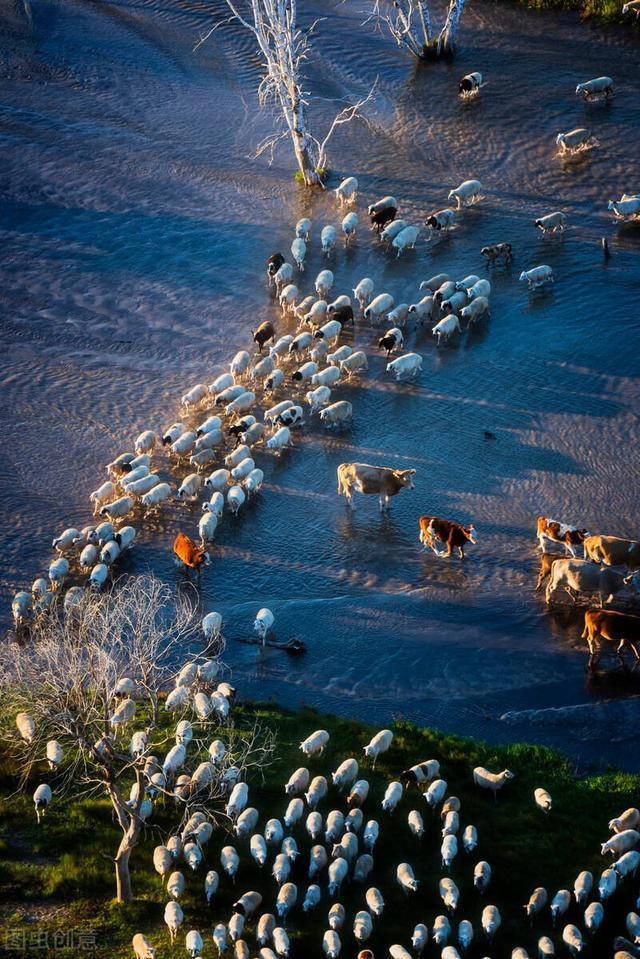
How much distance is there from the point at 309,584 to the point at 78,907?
365 inches

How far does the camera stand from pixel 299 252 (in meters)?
36.2

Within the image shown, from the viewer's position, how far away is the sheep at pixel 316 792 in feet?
67.0

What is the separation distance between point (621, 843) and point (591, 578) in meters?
6.58

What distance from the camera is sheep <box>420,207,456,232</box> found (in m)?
36.8

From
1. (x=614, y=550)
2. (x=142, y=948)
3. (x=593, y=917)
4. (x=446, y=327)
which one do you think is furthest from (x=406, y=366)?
(x=142, y=948)

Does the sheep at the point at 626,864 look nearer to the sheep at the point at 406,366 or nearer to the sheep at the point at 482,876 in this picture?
the sheep at the point at 482,876

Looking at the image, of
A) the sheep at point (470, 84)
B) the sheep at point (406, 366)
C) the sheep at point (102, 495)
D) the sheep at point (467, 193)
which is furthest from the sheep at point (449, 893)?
the sheep at point (470, 84)

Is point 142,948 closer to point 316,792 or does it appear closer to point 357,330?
point 316,792

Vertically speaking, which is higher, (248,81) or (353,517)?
(248,81)

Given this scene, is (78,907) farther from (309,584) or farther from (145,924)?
(309,584)

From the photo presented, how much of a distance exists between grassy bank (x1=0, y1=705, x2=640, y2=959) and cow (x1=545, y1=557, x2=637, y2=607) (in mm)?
4279

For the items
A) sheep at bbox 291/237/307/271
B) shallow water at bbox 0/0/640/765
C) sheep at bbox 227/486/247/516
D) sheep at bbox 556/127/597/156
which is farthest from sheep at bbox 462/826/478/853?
sheep at bbox 556/127/597/156

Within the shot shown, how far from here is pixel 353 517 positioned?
28016mm

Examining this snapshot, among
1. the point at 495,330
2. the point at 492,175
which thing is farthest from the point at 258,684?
the point at 492,175
